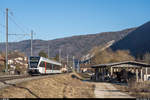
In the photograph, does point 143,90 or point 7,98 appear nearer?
point 7,98

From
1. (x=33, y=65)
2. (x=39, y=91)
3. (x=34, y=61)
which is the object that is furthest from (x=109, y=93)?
Answer: (x=34, y=61)

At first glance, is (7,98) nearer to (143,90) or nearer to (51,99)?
(51,99)

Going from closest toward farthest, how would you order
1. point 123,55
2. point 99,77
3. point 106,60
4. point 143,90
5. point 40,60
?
1. point 143,90
2. point 40,60
3. point 99,77
4. point 106,60
5. point 123,55

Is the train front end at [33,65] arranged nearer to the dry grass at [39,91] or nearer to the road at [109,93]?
the road at [109,93]

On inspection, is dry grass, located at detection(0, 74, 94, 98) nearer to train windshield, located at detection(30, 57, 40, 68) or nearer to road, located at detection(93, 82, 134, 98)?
road, located at detection(93, 82, 134, 98)

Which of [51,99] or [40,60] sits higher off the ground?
[40,60]

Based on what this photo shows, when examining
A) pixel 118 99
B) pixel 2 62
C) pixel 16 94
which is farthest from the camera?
pixel 2 62

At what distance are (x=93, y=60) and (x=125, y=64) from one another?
6528 cm

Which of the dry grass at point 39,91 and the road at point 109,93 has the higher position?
the dry grass at point 39,91

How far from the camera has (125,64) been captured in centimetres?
4794

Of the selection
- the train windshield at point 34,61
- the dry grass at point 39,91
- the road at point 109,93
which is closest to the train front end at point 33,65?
the train windshield at point 34,61

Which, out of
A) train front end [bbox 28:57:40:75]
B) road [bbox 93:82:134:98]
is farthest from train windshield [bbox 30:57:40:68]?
road [bbox 93:82:134:98]

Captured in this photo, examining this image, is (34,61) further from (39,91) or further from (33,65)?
(39,91)

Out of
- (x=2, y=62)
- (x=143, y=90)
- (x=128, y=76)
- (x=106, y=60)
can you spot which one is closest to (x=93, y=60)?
(x=106, y=60)
